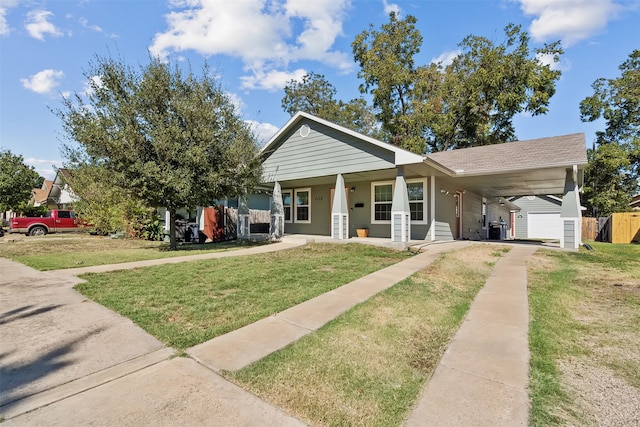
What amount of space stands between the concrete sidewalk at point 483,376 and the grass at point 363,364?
136 mm

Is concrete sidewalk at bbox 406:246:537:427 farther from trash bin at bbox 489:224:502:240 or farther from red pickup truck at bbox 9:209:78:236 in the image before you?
red pickup truck at bbox 9:209:78:236

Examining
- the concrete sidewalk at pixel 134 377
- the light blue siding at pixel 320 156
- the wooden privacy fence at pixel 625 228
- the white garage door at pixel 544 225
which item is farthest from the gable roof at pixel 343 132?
the white garage door at pixel 544 225

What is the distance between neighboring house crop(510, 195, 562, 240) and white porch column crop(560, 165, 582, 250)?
52.8 ft

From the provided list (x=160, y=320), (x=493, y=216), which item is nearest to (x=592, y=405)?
(x=160, y=320)

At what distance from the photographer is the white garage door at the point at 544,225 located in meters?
25.1

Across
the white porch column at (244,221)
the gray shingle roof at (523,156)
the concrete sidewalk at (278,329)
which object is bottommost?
the concrete sidewalk at (278,329)

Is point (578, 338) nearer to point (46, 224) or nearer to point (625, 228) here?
point (625, 228)

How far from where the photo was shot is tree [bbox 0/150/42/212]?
25.6m

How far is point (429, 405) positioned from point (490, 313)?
8.46 ft

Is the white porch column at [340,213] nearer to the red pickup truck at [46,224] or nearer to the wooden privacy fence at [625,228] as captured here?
the wooden privacy fence at [625,228]

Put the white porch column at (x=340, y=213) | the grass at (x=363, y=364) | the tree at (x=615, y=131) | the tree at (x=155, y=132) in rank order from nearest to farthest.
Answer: the grass at (x=363, y=364), the tree at (x=155, y=132), the white porch column at (x=340, y=213), the tree at (x=615, y=131)

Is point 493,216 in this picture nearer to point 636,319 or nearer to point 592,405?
point 636,319

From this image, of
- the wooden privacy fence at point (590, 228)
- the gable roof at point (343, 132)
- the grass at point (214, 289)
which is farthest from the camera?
the wooden privacy fence at point (590, 228)

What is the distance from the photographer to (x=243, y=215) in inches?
584
